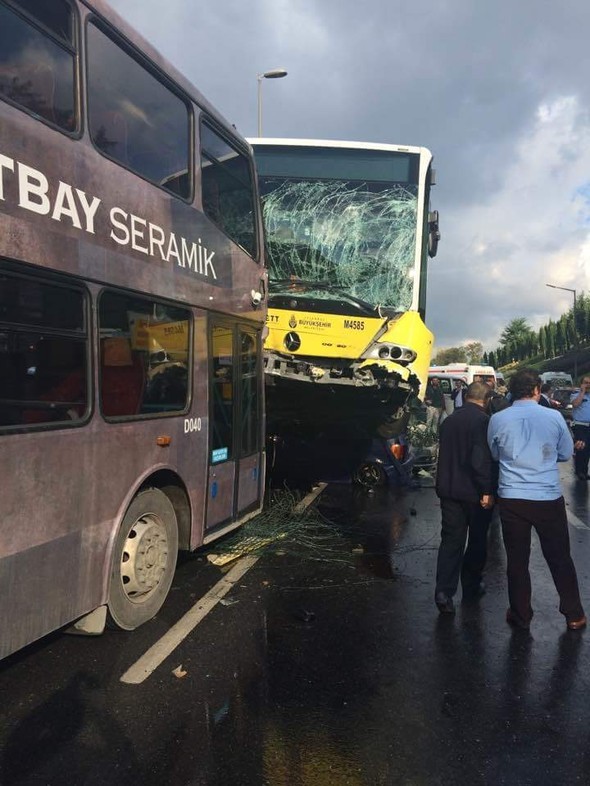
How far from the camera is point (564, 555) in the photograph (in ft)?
15.3

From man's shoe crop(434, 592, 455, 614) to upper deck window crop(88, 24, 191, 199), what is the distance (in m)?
3.88

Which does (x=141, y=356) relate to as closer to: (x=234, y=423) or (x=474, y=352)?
(x=234, y=423)

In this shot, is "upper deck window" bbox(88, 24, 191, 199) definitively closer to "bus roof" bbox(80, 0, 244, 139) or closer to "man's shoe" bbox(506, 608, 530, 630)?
"bus roof" bbox(80, 0, 244, 139)

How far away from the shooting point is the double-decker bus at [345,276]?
24.9ft

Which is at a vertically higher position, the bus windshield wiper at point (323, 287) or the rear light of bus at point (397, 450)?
the bus windshield wiper at point (323, 287)

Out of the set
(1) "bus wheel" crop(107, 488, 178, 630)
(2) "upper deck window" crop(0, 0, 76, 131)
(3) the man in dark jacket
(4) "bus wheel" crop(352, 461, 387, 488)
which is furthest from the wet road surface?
(4) "bus wheel" crop(352, 461, 387, 488)

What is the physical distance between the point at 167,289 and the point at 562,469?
11166mm

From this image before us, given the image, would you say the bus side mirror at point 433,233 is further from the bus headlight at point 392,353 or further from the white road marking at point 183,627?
the white road marking at point 183,627

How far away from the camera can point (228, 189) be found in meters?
6.18

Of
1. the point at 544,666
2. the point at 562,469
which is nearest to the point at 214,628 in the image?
the point at 544,666

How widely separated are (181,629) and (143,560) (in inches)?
23.6

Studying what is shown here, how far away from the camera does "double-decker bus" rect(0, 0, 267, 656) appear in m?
3.34

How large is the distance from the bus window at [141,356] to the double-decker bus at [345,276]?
8.38 feet

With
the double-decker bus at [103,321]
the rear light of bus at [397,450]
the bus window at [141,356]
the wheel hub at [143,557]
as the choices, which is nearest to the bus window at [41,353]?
the double-decker bus at [103,321]
